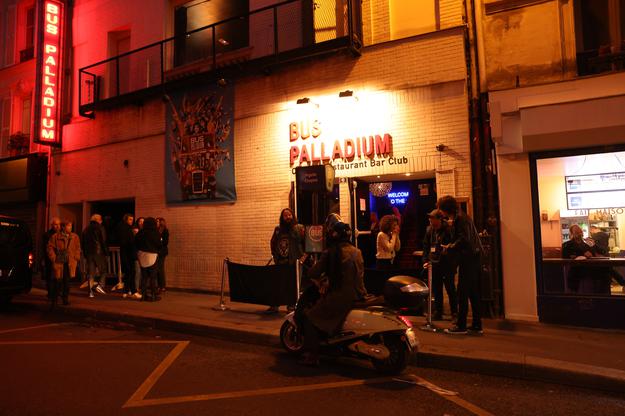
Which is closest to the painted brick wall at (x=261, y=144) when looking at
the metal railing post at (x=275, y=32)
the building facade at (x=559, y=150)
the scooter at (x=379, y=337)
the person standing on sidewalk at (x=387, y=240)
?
the metal railing post at (x=275, y=32)

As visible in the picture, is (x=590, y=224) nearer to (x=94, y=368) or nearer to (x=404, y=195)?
(x=404, y=195)

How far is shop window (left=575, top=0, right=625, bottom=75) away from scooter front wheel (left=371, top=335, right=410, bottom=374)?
19.4 feet

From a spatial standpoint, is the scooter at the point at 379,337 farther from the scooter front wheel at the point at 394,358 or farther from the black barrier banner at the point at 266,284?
the black barrier banner at the point at 266,284

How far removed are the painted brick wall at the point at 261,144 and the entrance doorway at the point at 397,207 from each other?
0.56 m

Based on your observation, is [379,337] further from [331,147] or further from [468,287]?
[331,147]

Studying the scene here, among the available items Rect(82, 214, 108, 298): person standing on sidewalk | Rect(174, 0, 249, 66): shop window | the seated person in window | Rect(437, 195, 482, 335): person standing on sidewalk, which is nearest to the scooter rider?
Rect(437, 195, 482, 335): person standing on sidewalk

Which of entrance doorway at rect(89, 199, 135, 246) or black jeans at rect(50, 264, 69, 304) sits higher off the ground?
entrance doorway at rect(89, 199, 135, 246)

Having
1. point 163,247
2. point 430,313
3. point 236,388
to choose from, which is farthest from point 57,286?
point 430,313

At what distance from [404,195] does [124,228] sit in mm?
6420

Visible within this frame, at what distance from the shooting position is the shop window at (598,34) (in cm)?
764

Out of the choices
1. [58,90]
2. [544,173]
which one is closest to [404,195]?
[544,173]

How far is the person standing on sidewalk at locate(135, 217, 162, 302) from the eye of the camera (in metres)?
9.73

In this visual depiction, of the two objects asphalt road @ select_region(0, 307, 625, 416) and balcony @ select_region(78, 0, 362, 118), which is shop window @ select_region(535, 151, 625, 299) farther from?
balcony @ select_region(78, 0, 362, 118)

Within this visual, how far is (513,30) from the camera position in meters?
8.22
